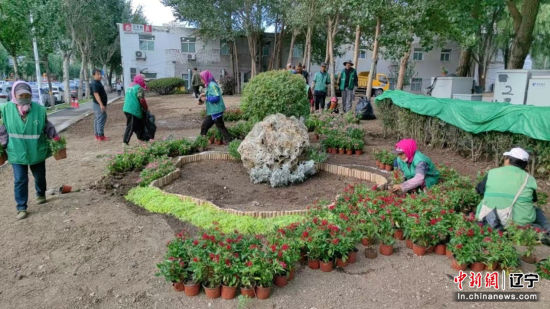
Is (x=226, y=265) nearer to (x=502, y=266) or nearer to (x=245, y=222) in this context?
(x=245, y=222)

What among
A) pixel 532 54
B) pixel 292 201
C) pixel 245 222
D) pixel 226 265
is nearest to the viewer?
pixel 226 265

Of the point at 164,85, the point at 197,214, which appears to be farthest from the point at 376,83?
the point at 197,214

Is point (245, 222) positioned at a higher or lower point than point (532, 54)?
lower

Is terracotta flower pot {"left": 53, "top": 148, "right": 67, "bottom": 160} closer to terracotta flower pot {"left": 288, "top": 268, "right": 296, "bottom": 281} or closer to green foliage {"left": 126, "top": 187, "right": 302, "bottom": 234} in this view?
green foliage {"left": 126, "top": 187, "right": 302, "bottom": 234}

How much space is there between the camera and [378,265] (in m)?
3.82

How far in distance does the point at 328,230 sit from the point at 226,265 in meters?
1.11

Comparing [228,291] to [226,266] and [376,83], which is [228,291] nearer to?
[226,266]

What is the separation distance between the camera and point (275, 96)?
25.3ft

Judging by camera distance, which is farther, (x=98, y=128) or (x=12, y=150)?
(x=98, y=128)

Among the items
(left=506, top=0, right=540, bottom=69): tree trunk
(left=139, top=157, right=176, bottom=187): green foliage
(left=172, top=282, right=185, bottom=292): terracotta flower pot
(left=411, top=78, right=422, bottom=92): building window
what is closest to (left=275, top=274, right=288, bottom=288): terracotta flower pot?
(left=172, top=282, right=185, bottom=292): terracotta flower pot

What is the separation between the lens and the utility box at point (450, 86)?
51.6 ft

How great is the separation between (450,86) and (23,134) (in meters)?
15.0

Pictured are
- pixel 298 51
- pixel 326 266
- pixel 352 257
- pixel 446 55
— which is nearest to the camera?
pixel 326 266

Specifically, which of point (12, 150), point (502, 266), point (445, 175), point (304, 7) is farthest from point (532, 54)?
point (12, 150)
